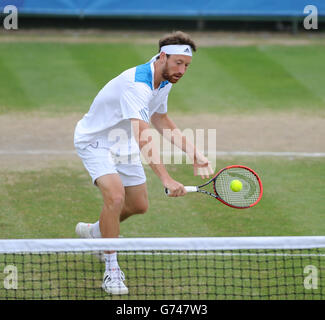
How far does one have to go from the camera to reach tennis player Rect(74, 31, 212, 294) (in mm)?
6523

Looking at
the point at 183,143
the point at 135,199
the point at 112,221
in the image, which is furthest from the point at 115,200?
the point at 183,143

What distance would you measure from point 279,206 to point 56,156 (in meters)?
3.48

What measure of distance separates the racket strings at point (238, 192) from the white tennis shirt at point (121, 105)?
0.91 meters

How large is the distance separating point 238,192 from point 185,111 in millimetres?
5757

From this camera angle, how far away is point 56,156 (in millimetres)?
10688

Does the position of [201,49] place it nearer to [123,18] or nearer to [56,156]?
[123,18]

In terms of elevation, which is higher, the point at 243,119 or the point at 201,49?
the point at 201,49

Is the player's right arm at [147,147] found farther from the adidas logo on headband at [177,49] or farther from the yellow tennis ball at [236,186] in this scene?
the yellow tennis ball at [236,186]

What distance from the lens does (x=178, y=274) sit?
7031 mm

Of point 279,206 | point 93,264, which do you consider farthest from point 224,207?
point 93,264
